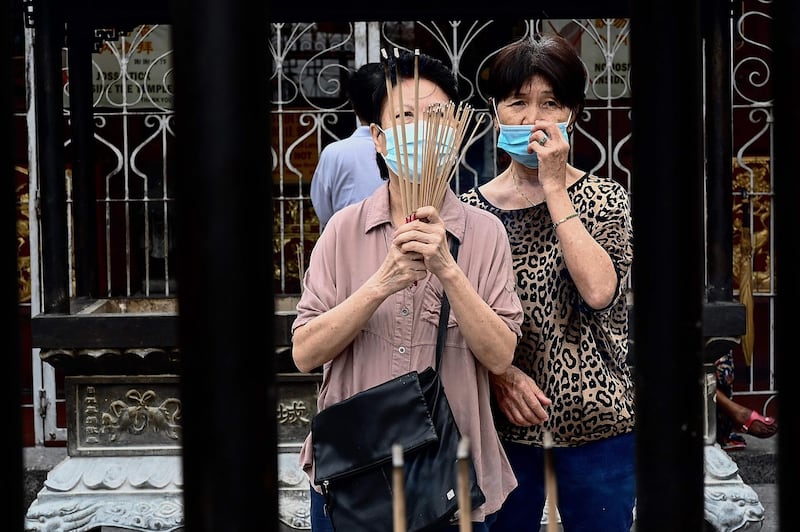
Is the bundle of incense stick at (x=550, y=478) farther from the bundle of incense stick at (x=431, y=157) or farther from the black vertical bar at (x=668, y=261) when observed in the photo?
the bundle of incense stick at (x=431, y=157)

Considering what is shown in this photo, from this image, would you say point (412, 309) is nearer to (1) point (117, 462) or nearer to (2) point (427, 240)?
(2) point (427, 240)

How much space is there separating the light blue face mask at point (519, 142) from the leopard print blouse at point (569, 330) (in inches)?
4.7

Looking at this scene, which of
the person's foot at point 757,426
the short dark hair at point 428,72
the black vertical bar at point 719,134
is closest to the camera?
the short dark hair at point 428,72

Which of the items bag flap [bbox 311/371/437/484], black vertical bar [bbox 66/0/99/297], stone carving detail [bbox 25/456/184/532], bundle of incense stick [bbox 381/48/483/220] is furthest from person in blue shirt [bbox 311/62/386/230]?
bag flap [bbox 311/371/437/484]

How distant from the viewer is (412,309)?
2.34 metres

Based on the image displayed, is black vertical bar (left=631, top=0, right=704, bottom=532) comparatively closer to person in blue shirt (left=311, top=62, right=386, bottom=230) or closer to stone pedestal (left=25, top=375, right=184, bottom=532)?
person in blue shirt (left=311, top=62, right=386, bottom=230)

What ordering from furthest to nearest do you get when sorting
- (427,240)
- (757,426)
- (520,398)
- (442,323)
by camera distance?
1. (757,426)
2. (520,398)
3. (442,323)
4. (427,240)

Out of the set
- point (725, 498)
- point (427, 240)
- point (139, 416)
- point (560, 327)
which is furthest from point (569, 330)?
point (139, 416)

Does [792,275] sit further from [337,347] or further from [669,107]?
[337,347]

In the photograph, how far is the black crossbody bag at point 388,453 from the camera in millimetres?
2195

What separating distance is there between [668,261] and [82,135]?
387 cm

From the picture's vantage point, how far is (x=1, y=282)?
83cm

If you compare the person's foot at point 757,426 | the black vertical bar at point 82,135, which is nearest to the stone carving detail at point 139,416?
the black vertical bar at point 82,135

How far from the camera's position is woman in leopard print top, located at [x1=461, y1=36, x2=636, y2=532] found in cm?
255
